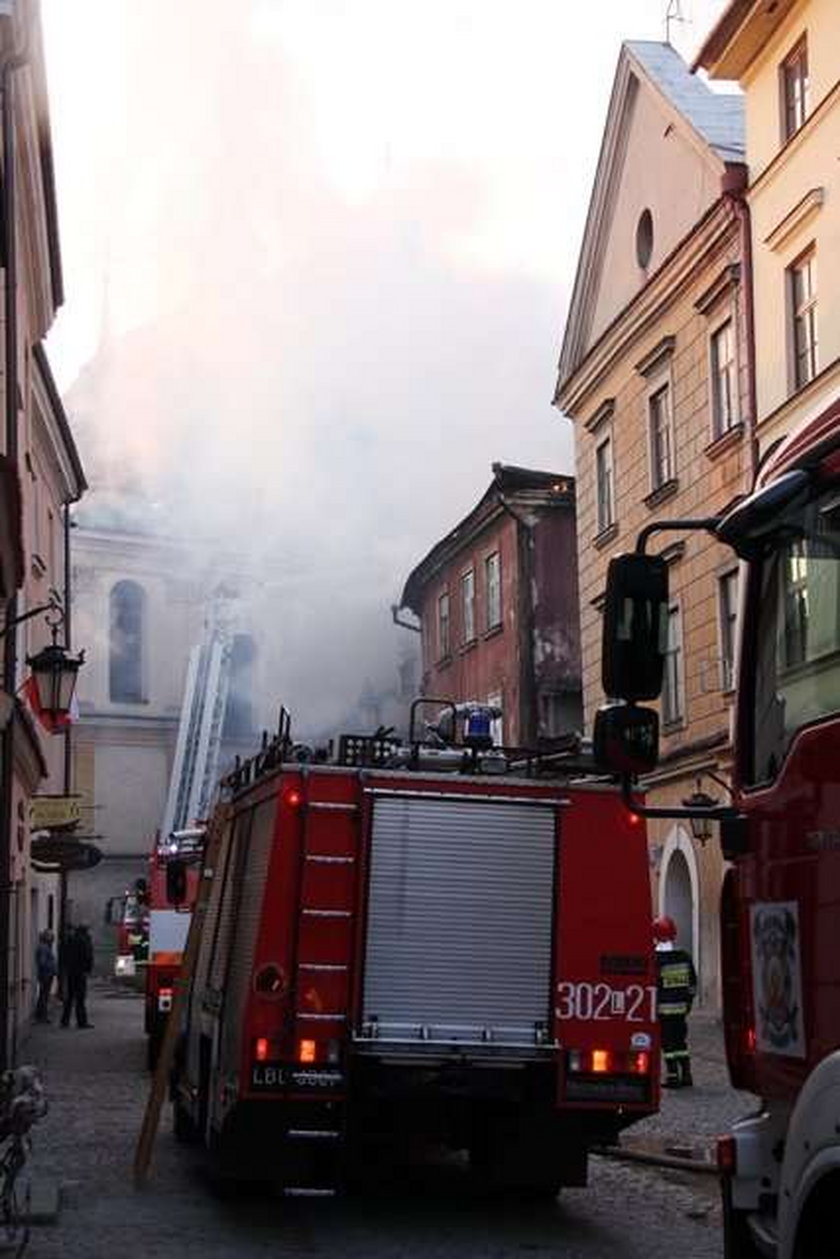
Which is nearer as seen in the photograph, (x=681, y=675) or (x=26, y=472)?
(x=26, y=472)

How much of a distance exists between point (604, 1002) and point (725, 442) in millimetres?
13142

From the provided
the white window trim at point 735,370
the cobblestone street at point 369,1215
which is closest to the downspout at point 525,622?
the white window trim at point 735,370

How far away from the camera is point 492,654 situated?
113ft

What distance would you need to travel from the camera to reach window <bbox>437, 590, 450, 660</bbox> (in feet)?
124

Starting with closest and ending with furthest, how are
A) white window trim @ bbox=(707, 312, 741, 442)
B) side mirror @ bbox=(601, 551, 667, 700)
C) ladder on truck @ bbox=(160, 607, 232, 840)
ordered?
side mirror @ bbox=(601, 551, 667, 700)
white window trim @ bbox=(707, 312, 741, 442)
ladder on truck @ bbox=(160, 607, 232, 840)

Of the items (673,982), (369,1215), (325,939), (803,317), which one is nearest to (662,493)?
(803,317)

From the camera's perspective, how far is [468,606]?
3609 cm

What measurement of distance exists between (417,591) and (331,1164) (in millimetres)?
31290

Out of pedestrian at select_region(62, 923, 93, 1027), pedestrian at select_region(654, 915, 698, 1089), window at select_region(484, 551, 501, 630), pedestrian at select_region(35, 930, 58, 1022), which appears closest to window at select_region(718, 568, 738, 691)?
pedestrian at select_region(654, 915, 698, 1089)

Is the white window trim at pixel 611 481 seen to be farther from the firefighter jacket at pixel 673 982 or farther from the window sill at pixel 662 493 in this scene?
the firefighter jacket at pixel 673 982

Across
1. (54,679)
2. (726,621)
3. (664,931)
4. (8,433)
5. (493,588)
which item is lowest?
(664,931)

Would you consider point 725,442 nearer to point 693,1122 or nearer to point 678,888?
point 678,888

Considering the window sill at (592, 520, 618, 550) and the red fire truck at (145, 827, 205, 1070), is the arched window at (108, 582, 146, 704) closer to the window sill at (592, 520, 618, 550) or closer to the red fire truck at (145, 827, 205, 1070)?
the window sill at (592, 520, 618, 550)

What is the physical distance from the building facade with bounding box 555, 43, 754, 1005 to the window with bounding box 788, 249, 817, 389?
101cm
